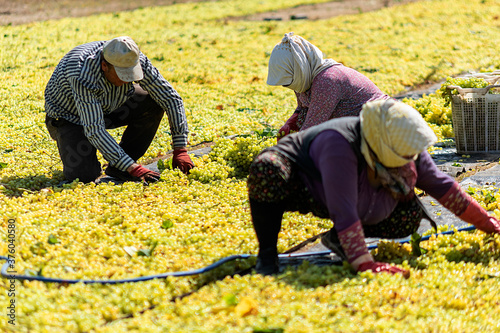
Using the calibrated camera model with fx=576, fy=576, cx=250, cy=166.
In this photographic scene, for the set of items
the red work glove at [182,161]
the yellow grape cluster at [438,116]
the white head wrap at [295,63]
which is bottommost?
the yellow grape cluster at [438,116]

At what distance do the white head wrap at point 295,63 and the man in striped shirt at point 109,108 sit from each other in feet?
3.74

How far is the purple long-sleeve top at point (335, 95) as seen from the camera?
Answer: 14.4 ft

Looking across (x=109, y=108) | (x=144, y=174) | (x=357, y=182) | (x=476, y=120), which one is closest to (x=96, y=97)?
(x=109, y=108)

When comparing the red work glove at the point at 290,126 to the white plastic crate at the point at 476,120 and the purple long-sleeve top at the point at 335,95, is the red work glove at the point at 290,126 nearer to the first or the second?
the purple long-sleeve top at the point at 335,95

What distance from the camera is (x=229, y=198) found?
15.2 feet

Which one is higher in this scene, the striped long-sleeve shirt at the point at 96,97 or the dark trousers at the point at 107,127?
the striped long-sleeve shirt at the point at 96,97

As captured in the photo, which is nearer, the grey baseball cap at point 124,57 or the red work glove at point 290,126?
the grey baseball cap at point 124,57

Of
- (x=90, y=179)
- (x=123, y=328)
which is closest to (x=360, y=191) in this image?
(x=123, y=328)

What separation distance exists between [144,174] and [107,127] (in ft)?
2.81

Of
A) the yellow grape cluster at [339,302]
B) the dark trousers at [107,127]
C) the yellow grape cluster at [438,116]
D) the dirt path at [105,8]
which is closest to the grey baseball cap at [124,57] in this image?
the dark trousers at [107,127]

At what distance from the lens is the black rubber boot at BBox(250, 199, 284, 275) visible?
3160 millimetres

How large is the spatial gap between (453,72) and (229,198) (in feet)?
21.8

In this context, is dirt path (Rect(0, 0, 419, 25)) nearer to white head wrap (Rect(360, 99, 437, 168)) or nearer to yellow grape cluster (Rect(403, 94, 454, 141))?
yellow grape cluster (Rect(403, 94, 454, 141))

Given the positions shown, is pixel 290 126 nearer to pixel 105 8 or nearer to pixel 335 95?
pixel 335 95
